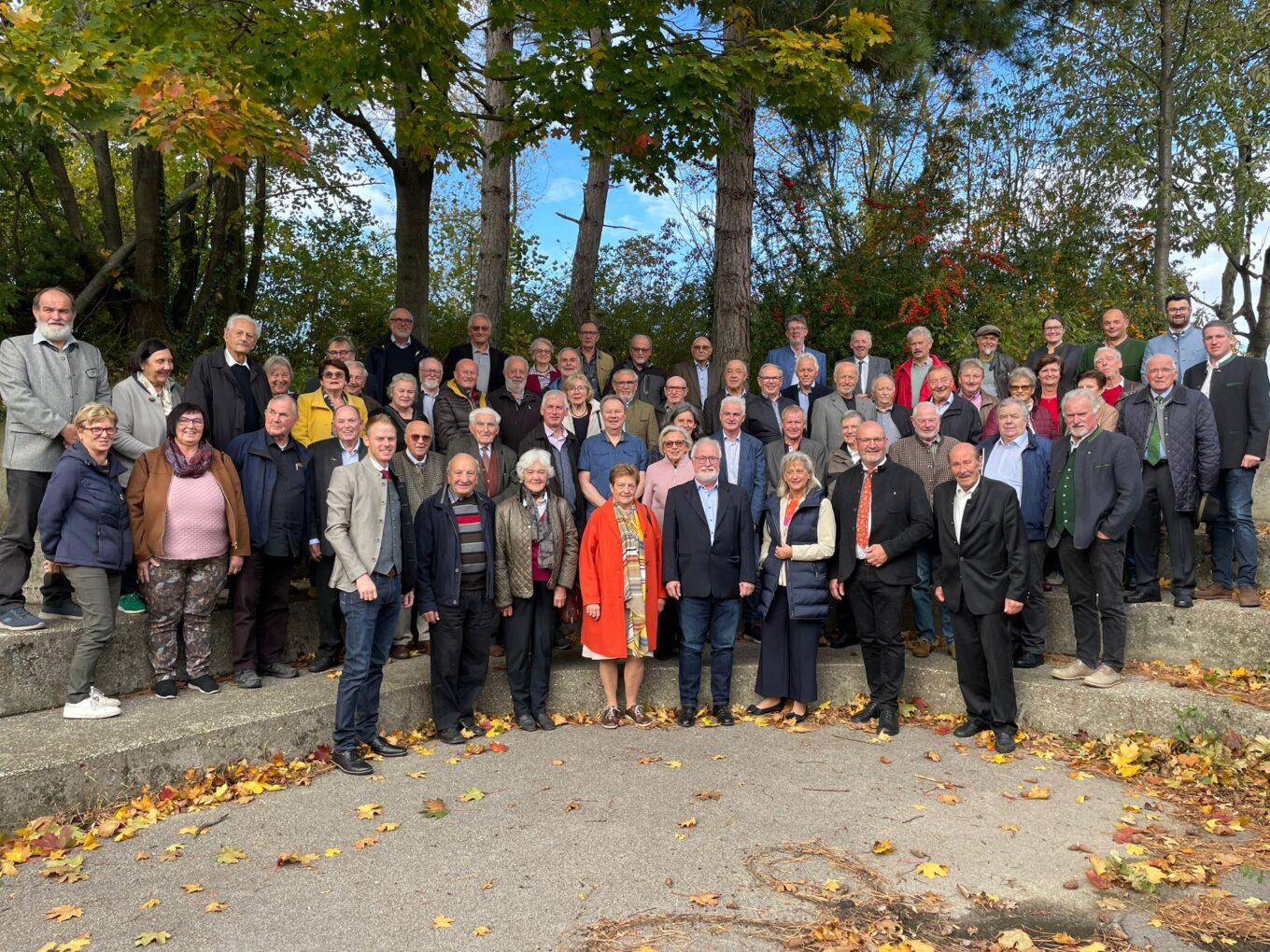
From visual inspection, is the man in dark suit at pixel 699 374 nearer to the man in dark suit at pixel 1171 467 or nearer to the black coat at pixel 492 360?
the black coat at pixel 492 360

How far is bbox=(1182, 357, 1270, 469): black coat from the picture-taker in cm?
739

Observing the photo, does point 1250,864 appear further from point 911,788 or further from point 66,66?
point 66,66

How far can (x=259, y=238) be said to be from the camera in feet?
52.1

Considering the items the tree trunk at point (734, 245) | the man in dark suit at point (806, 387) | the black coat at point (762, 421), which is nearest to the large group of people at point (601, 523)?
the black coat at point (762, 421)

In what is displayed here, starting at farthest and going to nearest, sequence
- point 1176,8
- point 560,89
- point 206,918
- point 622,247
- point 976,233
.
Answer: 1. point 622,247
2. point 976,233
3. point 1176,8
4. point 560,89
5. point 206,918

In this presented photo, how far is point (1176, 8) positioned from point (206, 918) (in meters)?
17.5

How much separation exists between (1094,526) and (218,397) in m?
6.35

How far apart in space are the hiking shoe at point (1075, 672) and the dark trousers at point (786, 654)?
1729 millimetres

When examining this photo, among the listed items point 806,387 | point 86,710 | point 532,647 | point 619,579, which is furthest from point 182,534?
point 806,387

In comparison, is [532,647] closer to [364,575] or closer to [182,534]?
[364,575]

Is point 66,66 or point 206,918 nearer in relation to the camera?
point 206,918

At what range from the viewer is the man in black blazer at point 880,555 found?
22.5 ft

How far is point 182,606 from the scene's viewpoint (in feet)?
21.1

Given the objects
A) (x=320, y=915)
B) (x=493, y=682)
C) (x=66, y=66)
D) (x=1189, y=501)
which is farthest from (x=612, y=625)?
(x=66, y=66)
